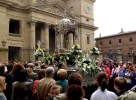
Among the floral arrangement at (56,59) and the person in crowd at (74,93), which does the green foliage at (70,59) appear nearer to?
the floral arrangement at (56,59)

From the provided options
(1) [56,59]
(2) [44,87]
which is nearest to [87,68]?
(1) [56,59]

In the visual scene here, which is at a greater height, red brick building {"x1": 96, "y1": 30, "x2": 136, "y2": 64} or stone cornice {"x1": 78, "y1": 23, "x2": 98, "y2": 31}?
stone cornice {"x1": 78, "y1": 23, "x2": 98, "y2": 31}

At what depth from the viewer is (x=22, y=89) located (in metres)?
5.16

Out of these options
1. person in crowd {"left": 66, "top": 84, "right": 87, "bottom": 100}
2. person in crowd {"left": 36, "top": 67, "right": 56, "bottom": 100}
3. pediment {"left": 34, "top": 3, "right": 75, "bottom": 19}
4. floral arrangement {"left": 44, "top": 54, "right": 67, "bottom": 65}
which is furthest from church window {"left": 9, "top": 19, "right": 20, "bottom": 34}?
person in crowd {"left": 66, "top": 84, "right": 87, "bottom": 100}

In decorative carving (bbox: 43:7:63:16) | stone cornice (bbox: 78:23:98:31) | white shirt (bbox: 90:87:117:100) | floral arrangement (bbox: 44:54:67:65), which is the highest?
decorative carving (bbox: 43:7:63:16)

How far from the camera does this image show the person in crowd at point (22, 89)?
5.15 meters

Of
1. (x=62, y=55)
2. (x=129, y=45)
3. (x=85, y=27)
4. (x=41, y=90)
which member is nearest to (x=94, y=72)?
(x=62, y=55)

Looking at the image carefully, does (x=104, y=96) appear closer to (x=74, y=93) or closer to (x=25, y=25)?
(x=74, y=93)

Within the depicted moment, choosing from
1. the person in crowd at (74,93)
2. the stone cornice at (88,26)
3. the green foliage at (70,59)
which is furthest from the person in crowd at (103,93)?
the stone cornice at (88,26)

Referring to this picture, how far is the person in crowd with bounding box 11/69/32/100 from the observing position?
5.15 m

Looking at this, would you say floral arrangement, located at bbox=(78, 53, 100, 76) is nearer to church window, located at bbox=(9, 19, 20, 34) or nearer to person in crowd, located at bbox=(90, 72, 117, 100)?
person in crowd, located at bbox=(90, 72, 117, 100)

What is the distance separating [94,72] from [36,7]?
892 inches

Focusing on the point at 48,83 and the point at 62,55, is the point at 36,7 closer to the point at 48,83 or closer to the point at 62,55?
the point at 62,55

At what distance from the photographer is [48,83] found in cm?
479
